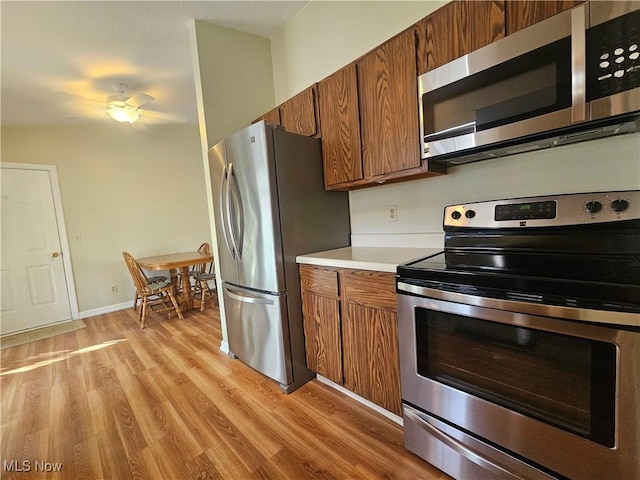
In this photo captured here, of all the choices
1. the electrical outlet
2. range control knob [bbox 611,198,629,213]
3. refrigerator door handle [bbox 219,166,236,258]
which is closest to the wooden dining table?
refrigerator door handle [bbox 219,166,236,258]

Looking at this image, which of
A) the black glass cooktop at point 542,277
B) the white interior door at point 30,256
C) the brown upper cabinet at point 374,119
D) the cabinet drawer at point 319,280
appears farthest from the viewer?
the white interior door at point 30,256

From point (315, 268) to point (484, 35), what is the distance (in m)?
1.43

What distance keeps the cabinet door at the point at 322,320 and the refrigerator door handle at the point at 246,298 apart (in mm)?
261

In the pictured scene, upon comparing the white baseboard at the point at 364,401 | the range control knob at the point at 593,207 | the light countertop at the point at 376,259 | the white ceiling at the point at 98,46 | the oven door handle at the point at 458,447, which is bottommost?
the white baseboard at the point at 364,401

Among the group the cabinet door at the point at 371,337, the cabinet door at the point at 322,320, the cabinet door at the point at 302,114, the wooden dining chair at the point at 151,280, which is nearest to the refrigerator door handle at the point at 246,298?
the cabinet door at the point at 322,320

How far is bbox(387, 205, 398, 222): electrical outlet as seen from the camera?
1947 mm

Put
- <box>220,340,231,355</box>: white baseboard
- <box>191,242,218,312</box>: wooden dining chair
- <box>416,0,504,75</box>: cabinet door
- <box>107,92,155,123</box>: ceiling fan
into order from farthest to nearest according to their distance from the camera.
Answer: <box>191,242,218,312</box>: wooden dining chair
<box>107,92,155,123</box>: ceiling fan
<box>220,340,231,355</box>: white baseboard
<box>416,0,504,75</box>: cabinet door

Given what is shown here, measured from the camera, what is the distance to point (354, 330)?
5.36 ft

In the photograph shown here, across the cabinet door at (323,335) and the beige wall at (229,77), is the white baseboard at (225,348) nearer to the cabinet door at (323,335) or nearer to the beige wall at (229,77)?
A: the cabinet door at (323,335)

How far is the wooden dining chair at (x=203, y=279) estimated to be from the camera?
4035 millimetres

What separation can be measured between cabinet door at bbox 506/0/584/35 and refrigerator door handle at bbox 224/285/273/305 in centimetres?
187

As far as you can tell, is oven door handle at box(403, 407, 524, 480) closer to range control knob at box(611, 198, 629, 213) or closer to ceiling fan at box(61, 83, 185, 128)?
range control knob at box(611, 198, 629, 213)

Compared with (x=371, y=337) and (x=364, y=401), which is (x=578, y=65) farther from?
(x=364, y=401)

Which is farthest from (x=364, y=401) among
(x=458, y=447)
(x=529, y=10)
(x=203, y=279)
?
(x=203, y=279)
